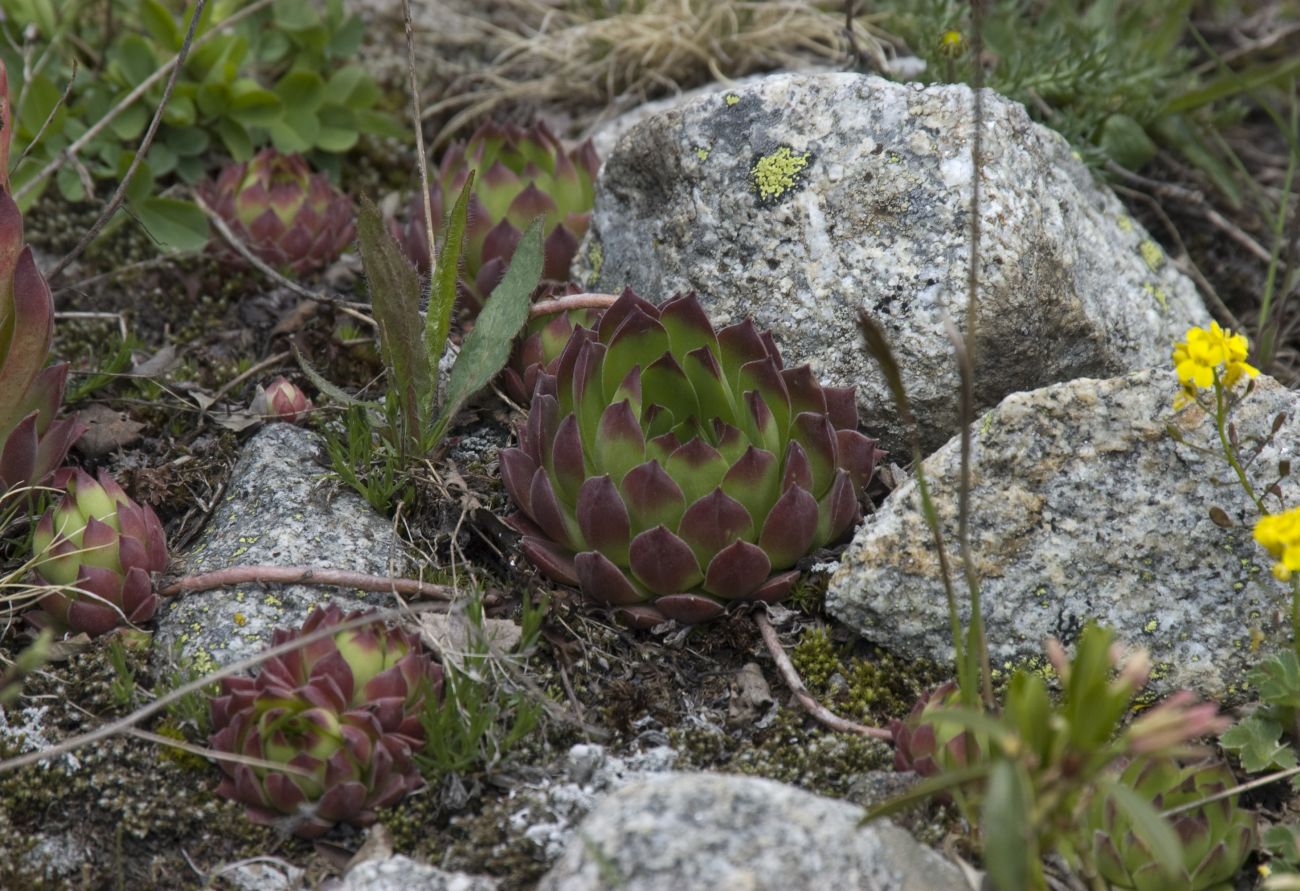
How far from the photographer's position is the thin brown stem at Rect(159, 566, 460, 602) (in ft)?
10.1

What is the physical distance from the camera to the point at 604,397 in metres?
3.16

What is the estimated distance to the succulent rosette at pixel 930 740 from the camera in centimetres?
265

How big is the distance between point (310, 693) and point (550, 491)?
2.43 feet

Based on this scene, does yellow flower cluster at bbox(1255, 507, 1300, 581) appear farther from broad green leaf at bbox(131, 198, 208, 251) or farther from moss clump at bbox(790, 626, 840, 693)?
broad green leaf at bbox(131, 198, 208, 251)

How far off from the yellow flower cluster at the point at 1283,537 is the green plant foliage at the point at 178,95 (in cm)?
336

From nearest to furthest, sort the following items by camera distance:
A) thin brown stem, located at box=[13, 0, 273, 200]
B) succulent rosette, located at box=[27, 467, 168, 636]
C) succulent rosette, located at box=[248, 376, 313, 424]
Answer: succulent rosette, located at box=[27, 467, 168, 636]
succulent rosette, located at box=[248, 376, 313, 424]
thin brown stem, located at box=[13, 0, 273, 200]

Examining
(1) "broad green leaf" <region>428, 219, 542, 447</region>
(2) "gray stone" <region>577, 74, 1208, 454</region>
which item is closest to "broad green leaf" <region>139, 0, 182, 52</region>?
(2) "gray stone" <region>577, 74, 1208, 454</region>

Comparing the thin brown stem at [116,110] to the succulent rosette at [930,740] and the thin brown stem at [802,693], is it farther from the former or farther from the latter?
the succulent rosette at [930,740]

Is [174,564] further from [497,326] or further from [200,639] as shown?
[497,326]

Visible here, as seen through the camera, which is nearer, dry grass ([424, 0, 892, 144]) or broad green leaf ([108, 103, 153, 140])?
broad green leaf ([108, 103, 153, 140])

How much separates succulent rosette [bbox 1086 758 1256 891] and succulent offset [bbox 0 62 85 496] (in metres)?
2.65

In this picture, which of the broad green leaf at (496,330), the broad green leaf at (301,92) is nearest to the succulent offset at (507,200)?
the broad green leaf at (496,330)

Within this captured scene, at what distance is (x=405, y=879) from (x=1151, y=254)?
3.14 meters

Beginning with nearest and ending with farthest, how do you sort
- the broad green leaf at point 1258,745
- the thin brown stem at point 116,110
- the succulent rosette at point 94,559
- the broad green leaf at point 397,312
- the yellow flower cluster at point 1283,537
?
1. the yellow flower cluster at point 1283,537
2. the broad green leaf at point 1258,745
3. the succulent rosette at point 94,559
4. the broad green leaf at point 397,312
5. the thin brown stem at point 116,110
